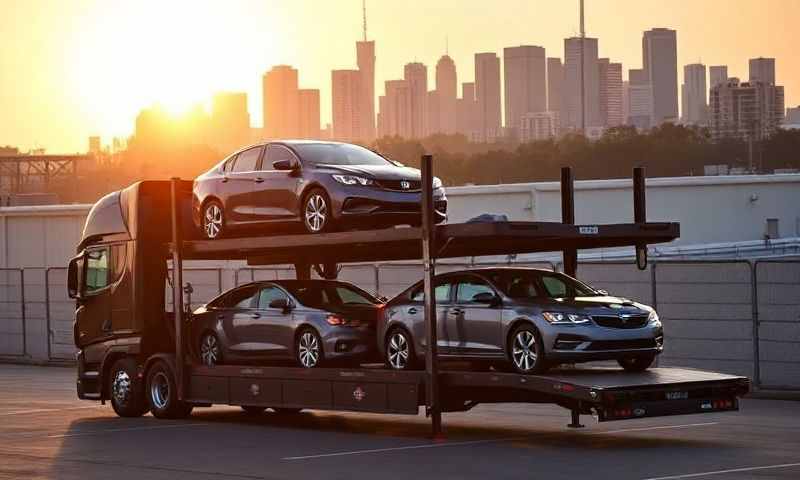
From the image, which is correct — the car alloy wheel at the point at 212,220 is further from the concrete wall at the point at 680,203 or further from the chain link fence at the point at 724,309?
the concrete wall at the point at 680,203

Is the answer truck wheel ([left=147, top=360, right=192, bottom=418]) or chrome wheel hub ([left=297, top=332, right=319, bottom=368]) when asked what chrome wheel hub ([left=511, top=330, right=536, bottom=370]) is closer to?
chrome wheel hub ([left=297, top=332, right=319, bottom=368])

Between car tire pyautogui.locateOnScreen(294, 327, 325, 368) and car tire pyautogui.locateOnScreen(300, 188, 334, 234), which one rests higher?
car tire pyautogui.locateOnScreen(300, 188, 334, 234)

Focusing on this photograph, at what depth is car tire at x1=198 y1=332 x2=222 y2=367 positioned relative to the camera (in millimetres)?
23281

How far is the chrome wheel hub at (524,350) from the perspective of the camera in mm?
18984

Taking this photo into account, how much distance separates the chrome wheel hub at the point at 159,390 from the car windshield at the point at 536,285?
621 centimetres

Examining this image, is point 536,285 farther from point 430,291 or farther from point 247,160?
point 247,160

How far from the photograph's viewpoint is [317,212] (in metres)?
21.0

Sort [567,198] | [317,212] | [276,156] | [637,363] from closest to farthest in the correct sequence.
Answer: [637,363] < [317,212] < [567,198] < [276,156]

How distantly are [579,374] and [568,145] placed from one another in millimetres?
143176

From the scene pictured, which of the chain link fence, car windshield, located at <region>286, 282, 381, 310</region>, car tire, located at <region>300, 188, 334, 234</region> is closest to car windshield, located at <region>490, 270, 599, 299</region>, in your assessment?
car tire, located at <region>300, 188, 334, 234</region>

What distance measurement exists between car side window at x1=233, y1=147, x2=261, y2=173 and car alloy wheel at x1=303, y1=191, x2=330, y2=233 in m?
1.51

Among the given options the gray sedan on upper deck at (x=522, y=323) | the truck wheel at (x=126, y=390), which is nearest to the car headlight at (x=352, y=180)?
the gray sedan on upper deck at (x=522, y=323)

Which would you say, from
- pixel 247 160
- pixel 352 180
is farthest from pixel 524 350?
pixel 247 160

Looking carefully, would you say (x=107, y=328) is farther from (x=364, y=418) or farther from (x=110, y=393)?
(x=364, y=418)
